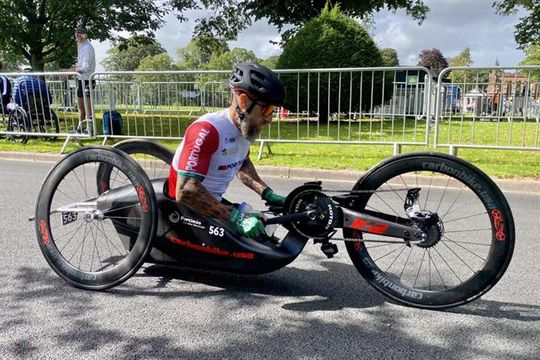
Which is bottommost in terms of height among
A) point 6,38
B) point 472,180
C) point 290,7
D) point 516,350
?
point 516,350

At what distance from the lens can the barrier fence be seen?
878cm

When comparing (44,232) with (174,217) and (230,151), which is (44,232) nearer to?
(174,217)

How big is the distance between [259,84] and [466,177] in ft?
4.16

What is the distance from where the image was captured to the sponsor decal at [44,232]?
3205 mm

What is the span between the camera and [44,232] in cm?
322

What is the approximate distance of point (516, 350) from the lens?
8.13 ft

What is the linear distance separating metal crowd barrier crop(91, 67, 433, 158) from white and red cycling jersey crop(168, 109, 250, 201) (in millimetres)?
5420

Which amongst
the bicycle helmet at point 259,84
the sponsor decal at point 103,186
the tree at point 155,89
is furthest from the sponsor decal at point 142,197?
the tree at point 155,89

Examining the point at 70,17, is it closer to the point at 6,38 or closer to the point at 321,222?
the point at 6,38

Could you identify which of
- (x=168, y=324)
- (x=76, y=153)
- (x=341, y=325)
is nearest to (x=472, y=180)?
(x=341, y=325)

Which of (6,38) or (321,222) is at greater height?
(6,38)

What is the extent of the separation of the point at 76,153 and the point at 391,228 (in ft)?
6.65

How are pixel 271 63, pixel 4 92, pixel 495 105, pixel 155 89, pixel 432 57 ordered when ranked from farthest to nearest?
pixel 432 57
pixel 271 63
pixel 155 89
pixel 495 105
pixel 4 92

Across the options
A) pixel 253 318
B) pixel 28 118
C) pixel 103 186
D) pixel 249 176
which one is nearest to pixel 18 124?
pixel 28 118
